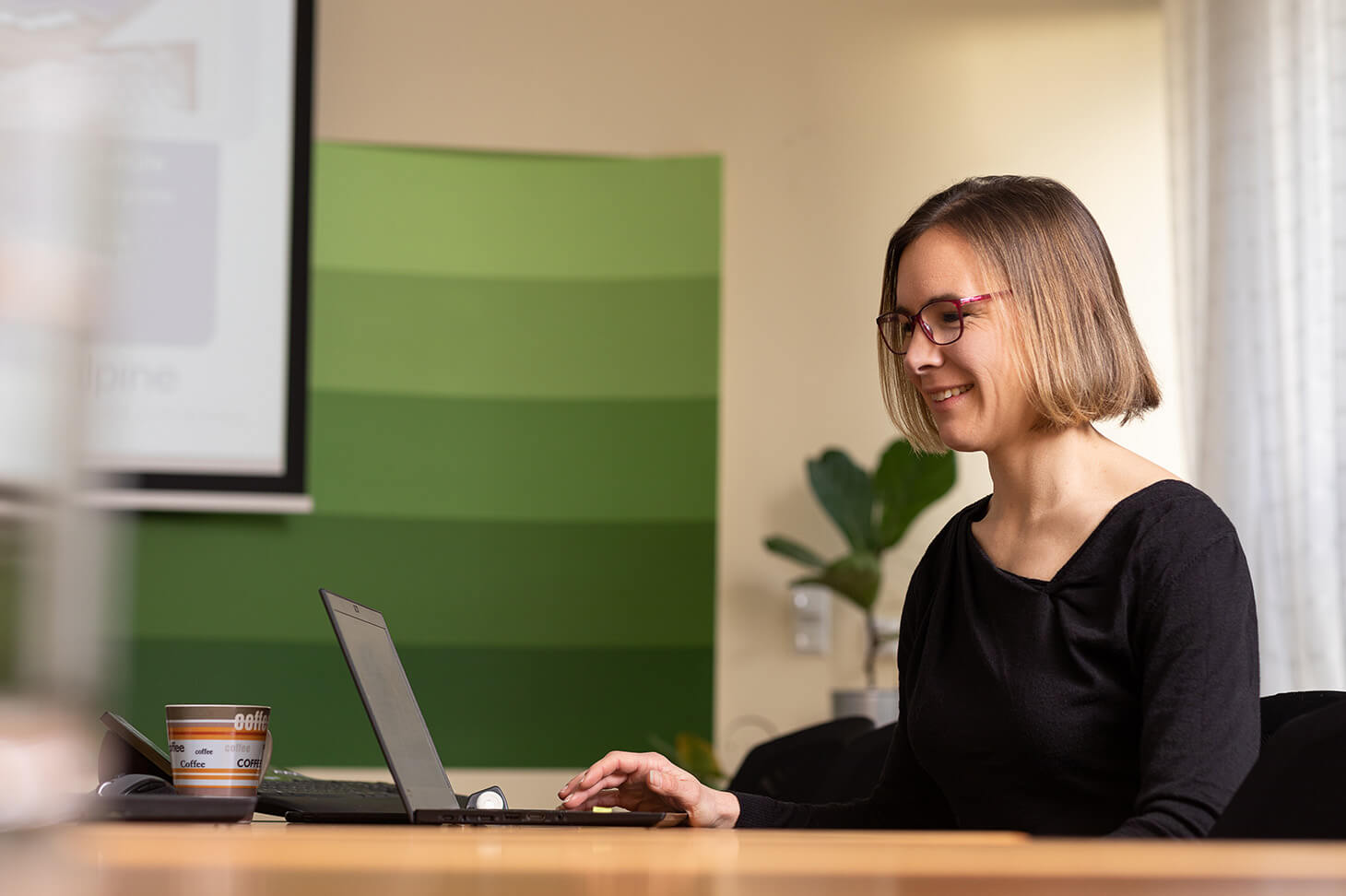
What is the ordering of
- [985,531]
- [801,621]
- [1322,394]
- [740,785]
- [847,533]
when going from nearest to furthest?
[985,531] < [740,785] < [1322,394] < [847,533] < [801,621]

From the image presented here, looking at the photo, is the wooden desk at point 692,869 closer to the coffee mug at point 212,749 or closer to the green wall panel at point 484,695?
the coffee mug at point 212,749

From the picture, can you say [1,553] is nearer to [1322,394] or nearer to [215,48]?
[1322,394]

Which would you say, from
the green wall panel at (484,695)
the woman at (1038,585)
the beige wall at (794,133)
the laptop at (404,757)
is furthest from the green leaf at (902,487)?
the laptop at (404,757)

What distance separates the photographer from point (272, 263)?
11.5 feet

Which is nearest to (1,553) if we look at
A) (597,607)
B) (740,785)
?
(740,785)

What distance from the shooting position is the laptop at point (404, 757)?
1.06 meters

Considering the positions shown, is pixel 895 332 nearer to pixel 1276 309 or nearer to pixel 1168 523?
pixel 1168 523

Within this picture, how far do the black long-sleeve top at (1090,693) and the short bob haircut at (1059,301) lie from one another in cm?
13

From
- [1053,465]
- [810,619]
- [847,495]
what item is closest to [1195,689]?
[1053,465]

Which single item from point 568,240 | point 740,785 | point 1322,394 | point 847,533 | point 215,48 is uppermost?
point 215,48

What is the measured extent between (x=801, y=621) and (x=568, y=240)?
1.24 metres

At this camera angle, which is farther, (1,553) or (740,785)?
(740,785)

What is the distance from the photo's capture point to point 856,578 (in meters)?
3.34

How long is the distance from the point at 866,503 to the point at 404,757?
2.30 metres
